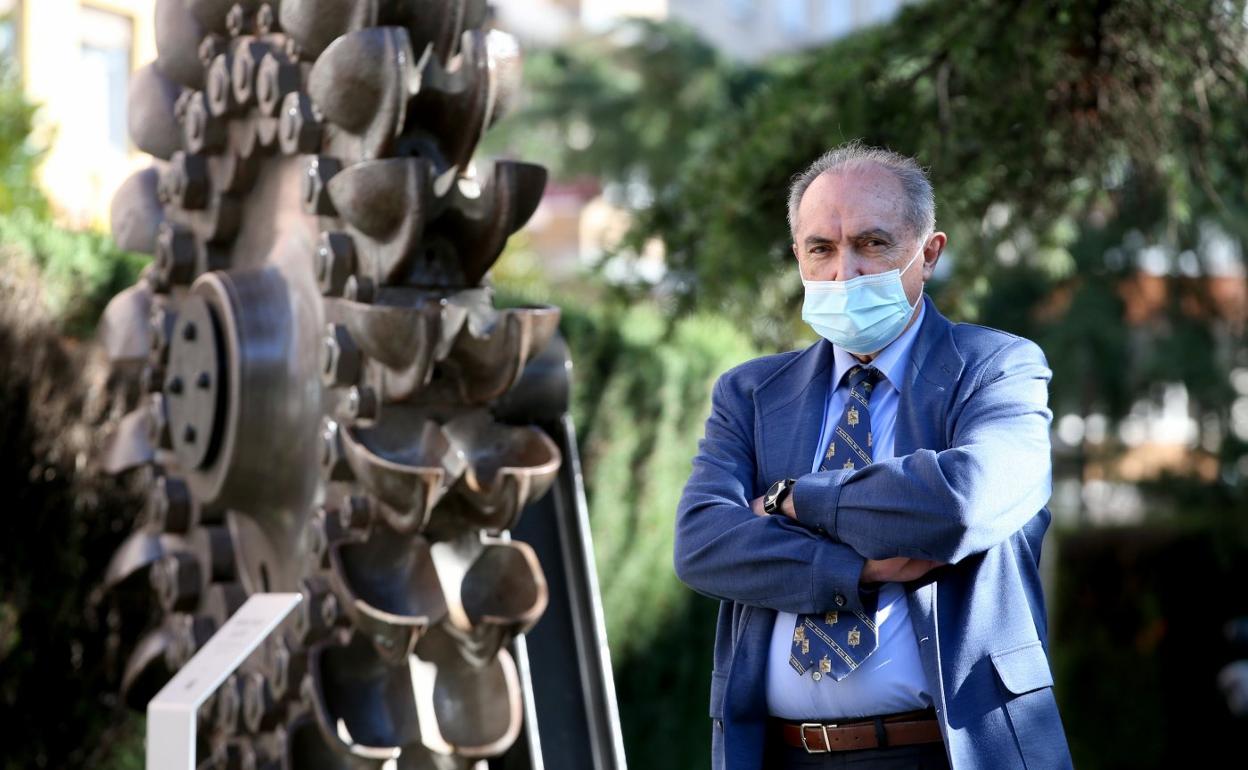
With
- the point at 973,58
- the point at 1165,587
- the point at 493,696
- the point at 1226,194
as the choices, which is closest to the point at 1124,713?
the point at 1165,587

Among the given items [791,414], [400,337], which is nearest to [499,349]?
[400,337]

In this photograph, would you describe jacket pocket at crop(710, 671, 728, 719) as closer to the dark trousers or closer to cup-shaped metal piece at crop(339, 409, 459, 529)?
the dark trousers

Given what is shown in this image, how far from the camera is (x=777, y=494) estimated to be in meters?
2.94

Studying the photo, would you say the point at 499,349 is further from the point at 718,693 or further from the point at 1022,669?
the point at 1022,669

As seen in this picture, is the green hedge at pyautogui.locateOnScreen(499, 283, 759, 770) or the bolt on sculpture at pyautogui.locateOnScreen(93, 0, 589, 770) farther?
the green hedge at pyautogui.locateOnScreen(499, 283, 759, 770)

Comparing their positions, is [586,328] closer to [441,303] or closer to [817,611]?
[441,303]

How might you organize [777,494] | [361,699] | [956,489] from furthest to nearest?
[361,699] < [777,494] < [956,489]

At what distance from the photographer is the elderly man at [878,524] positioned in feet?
9.00

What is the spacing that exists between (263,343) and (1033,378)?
2.05m

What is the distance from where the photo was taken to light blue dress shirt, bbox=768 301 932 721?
2762mm

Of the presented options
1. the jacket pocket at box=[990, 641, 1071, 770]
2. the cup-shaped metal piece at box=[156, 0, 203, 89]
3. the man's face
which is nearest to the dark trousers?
the jacket pocket at box=[990, 641, 1071, 770]

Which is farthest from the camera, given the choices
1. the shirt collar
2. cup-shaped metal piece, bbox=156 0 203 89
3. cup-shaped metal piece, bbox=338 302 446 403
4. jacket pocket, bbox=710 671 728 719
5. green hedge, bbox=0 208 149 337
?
green hedge, bbox=0 208 149 337

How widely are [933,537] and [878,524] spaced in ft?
0.31

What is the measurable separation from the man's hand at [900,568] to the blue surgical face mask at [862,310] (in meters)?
0.41
